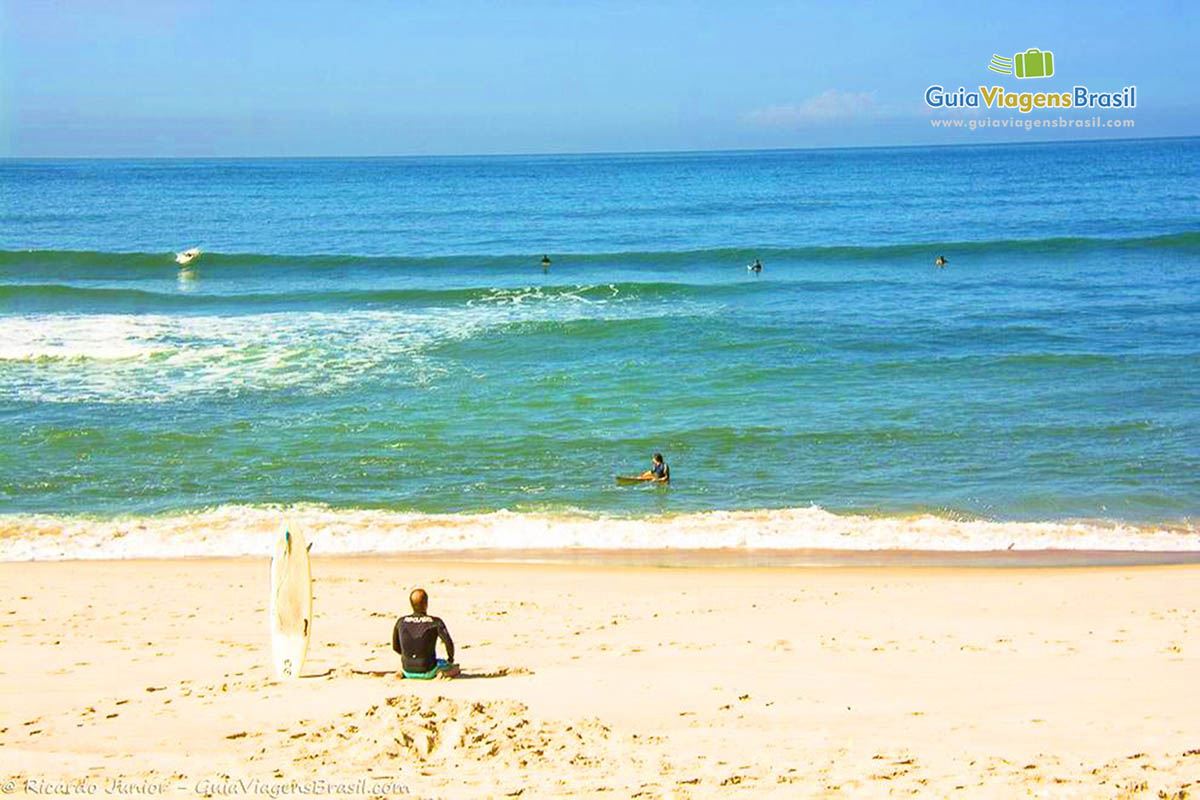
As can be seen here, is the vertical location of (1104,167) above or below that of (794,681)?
above

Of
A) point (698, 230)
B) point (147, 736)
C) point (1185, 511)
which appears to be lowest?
point (1185, 511)

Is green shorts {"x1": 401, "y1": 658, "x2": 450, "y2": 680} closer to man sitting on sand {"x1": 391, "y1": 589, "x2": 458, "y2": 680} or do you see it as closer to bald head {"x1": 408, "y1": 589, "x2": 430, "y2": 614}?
man sitting on sand {"x1": 391, "y1": 589, "x2": 458, "y2": 680}

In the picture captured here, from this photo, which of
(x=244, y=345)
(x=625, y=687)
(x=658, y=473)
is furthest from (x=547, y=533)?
(x=244, y=345)

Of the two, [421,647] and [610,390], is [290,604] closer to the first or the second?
[421,647]

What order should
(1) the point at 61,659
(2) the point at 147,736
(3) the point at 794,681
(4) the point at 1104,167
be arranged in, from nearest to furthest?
(2) the point at 147,736 → (3) the point at 794,681 → (1) the point at 61,659 → (4) the point at 1104,167

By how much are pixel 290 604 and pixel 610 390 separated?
14.8m

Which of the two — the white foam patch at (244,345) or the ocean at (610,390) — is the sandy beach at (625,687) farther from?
the white foam patch at (244,345)

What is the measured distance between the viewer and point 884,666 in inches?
386

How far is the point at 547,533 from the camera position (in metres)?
16.0

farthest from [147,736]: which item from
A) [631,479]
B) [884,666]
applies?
[631,479]

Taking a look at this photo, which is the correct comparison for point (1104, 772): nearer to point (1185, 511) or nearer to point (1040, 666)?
point (1040, 666)

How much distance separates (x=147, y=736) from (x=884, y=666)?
5865 mm

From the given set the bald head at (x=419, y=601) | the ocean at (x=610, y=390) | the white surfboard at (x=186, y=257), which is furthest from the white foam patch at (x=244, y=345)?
the bald head at (x=419, y=601)

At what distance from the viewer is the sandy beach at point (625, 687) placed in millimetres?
7039
